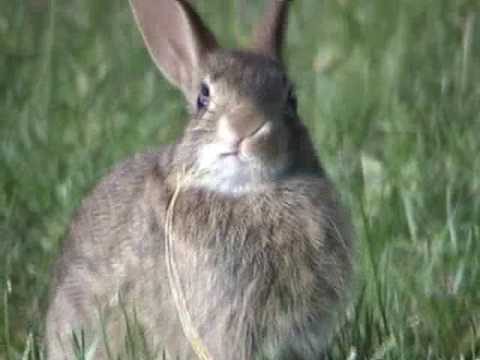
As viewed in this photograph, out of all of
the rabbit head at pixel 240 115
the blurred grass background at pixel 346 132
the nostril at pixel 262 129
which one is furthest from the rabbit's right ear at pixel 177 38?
the blurred grass background at pixel 346 132

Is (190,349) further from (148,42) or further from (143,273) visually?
(148,42)

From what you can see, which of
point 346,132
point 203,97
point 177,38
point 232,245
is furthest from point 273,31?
point 346,132

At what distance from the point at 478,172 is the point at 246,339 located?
1.88 metres

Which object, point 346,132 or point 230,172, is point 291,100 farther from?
point 346,132

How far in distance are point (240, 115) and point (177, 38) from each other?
66cm

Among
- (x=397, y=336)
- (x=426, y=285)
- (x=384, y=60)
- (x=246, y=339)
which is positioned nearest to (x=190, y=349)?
(x=246, y=339)

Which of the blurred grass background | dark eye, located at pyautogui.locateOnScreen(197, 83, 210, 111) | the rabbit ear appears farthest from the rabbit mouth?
the blurred grass background

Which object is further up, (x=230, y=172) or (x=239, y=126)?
(x=239, y=126)

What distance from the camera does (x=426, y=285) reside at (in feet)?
19.1

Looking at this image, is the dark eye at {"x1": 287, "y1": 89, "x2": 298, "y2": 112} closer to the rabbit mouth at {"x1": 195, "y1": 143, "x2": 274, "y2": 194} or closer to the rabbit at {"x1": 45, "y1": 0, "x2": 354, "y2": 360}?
the rabbit at {"x1": 45, "y1": 0, "x2": 354, "y2": 360}

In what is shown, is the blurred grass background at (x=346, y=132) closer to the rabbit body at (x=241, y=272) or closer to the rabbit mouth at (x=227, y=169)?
the rabbit body at (x=241, y=272)

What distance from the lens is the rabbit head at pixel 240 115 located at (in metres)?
5.00

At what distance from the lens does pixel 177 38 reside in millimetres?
5582

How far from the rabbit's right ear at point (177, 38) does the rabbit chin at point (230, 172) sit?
328 mm
